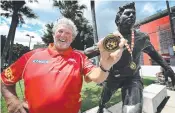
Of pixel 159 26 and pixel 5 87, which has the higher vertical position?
pixel 159 26

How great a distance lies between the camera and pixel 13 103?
6.61ft

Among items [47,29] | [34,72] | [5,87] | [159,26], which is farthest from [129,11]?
[47,29]

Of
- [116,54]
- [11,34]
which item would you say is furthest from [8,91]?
[11,34]

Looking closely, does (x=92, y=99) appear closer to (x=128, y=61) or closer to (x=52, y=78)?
(x=128, y=61)

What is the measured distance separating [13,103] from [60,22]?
856 millimetres

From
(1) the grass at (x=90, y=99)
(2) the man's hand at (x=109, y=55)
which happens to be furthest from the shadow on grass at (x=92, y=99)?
(2) the man's hand at (x=109, y=55)

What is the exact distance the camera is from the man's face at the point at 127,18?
2867mm

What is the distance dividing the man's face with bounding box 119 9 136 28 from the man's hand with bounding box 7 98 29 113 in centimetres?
159

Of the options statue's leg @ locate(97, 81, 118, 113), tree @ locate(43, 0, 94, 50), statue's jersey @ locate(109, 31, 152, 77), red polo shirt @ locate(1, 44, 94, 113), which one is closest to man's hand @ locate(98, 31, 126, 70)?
red polo shirt @ locate(1, 44, 94, 113)

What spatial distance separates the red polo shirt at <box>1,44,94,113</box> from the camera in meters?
1.89

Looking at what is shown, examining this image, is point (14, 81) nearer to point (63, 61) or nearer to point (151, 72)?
point (63, 61)

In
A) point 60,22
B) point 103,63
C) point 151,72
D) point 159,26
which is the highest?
point 159,26

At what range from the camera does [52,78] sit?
76.0 inches

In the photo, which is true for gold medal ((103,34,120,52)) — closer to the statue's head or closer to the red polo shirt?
the red polo shirt
